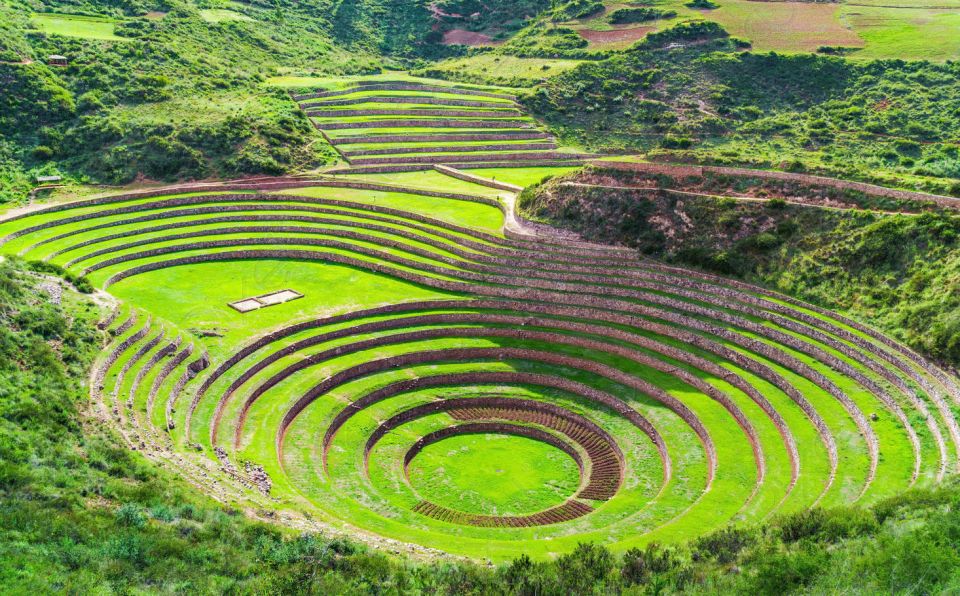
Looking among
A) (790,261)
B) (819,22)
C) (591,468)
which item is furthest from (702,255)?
(819,22)

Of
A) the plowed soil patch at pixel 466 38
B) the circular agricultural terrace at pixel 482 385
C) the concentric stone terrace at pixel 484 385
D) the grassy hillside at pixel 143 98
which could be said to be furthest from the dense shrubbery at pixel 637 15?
the circular agricultural terrace at pixel 482 385

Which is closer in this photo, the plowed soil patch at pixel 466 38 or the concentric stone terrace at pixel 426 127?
the concentric stone terrace at pixel 426 127

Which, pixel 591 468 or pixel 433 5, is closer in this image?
pixel 591 468

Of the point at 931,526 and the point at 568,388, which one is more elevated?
the point at 931,526

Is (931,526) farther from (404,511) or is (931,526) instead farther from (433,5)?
(433,5)

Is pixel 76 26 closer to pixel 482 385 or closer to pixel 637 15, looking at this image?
pixel 482 385

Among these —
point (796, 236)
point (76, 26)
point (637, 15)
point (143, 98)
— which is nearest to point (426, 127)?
point (143, 98)

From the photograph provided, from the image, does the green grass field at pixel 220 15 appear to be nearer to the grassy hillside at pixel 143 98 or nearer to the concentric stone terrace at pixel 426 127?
the grassy hillside at pixel 143 98
